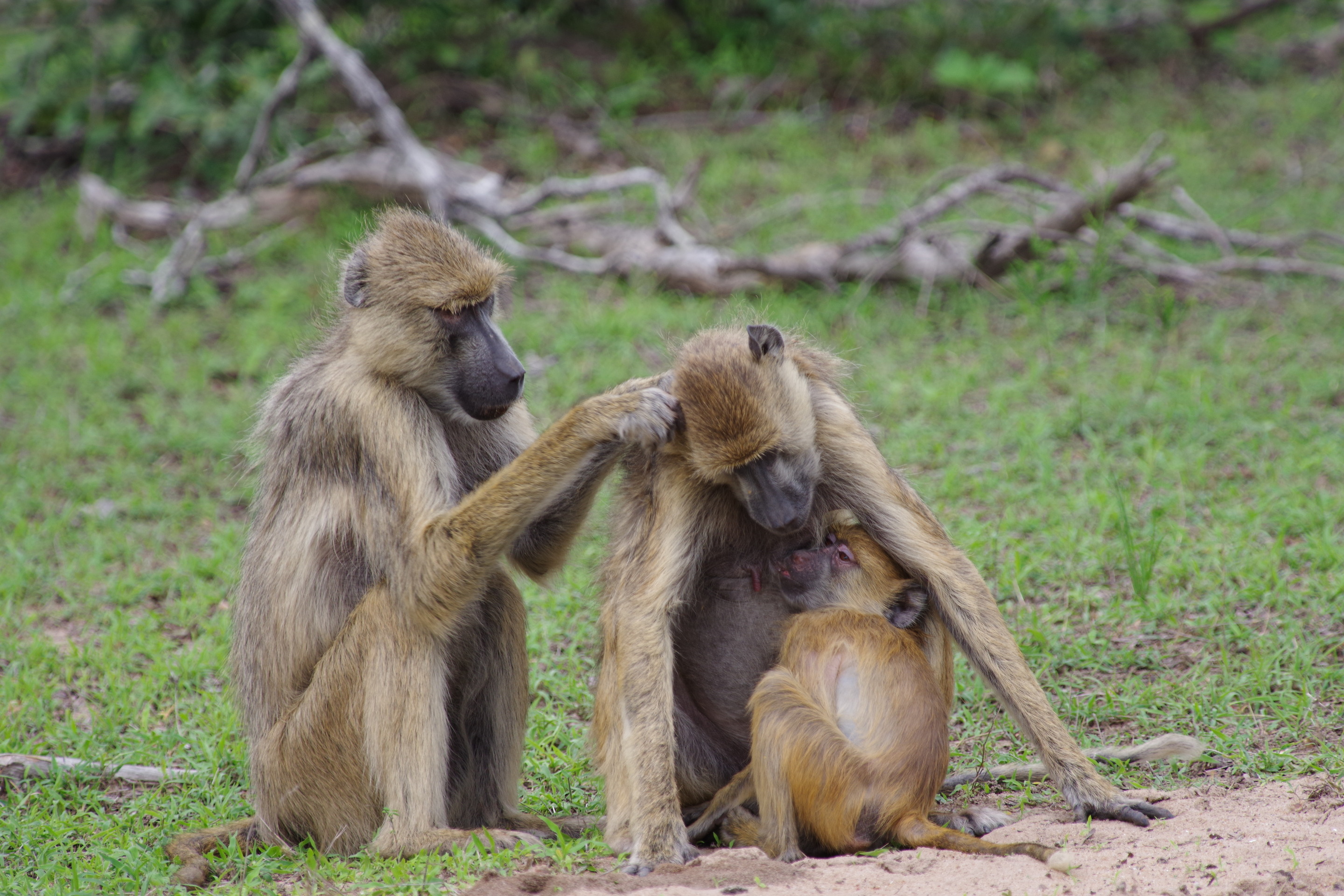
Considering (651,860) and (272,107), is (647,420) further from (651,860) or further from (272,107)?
(272,107)

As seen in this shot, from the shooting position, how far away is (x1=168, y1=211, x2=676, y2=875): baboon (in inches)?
147

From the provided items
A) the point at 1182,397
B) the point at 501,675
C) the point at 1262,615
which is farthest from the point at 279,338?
the point at 1262,615

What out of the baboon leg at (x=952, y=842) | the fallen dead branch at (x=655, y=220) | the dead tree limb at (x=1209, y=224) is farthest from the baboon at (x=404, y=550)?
the dead tree limb at (x=1209, y=224)

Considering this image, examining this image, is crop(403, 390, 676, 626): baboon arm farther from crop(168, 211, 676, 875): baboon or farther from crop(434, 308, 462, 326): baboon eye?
crop(434, 308, 462, 326): baboon eye

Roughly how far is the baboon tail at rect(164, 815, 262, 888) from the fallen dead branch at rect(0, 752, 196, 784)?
0.50m

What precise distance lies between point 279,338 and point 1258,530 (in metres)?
5.96

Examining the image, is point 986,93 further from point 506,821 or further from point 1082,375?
point 506,821

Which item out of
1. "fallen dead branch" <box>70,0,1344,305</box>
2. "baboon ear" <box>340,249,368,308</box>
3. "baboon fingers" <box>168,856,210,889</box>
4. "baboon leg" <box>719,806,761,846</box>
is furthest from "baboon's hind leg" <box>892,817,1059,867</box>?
"fallen dead branch" <box>70,0,1344,305</box>

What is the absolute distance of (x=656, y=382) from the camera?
3904mm

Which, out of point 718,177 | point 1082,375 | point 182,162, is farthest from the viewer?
point 182,162

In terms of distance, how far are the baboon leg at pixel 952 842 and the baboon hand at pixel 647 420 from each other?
1.26 metres

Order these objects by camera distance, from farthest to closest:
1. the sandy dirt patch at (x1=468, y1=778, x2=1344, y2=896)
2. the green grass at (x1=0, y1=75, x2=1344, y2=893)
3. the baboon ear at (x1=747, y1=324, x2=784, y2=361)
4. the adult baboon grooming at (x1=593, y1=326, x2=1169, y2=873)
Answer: the green grass at (x1=0, y1=75, x2=1344, y2=893) < the baboon ear at (x1=747, y1=324, x2=784, y2=361) < the adult baboon grooming at (x1=593, y1=326, x2=1169, y2=873) < the sandy dirt patch at (x1=468, y1=778, x2=1344, y2=896)

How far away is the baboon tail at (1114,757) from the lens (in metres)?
3.94

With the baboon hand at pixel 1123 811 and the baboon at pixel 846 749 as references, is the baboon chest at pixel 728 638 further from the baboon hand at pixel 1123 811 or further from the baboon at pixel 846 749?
the baboon hand at pixel 1123 811
